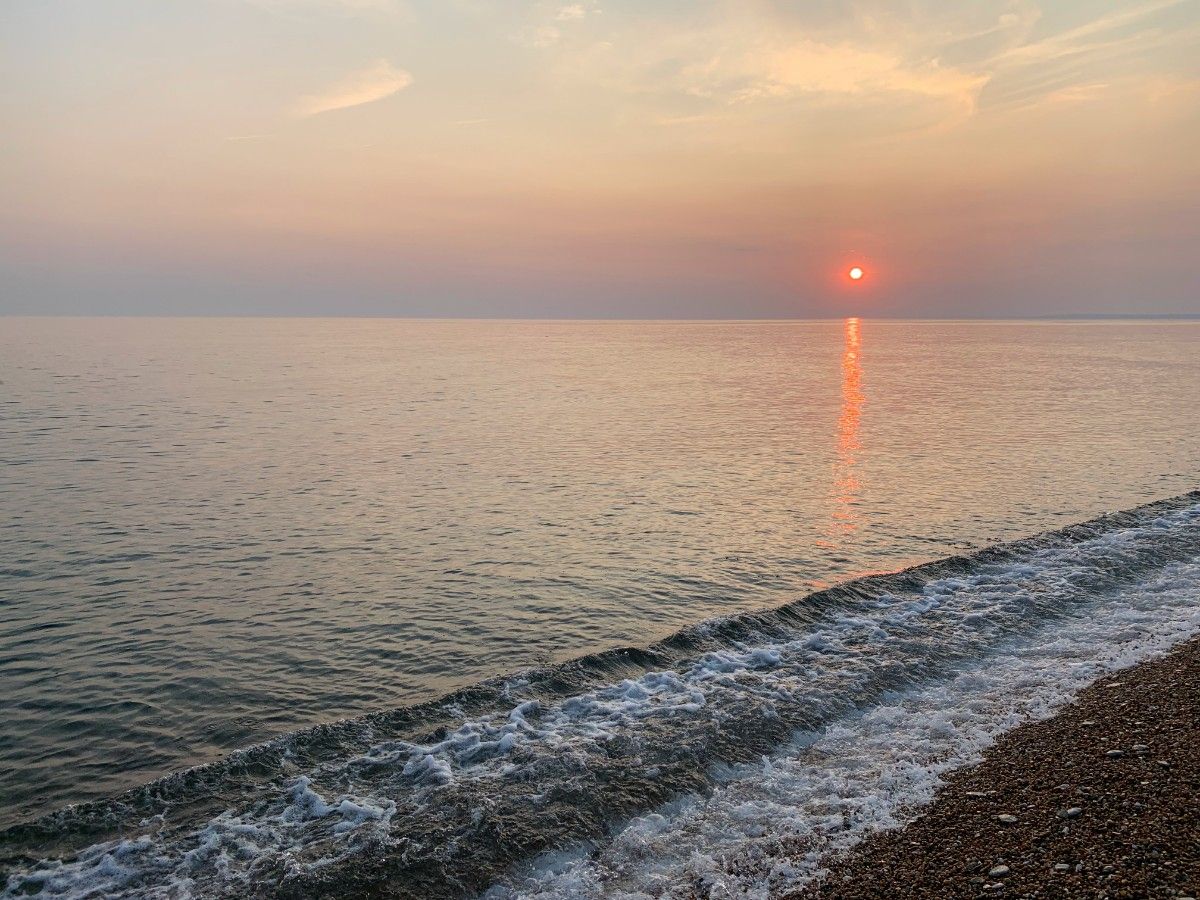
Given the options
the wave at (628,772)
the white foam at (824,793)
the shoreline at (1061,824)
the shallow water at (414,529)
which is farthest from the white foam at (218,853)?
the shoreline at (1061,824)

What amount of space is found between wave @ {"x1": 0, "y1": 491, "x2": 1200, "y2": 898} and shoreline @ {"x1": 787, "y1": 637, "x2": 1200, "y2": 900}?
611 millimetres

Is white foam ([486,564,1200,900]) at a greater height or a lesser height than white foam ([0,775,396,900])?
lesser

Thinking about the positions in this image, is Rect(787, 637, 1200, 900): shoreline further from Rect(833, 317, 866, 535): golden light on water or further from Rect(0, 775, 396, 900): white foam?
Rect(833, 317, 866, 535): golden light on water

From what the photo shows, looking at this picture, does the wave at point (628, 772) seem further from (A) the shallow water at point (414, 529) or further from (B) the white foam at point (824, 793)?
(A) the shallow water at point (414, 529)

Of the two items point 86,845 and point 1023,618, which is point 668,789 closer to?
point 86,845

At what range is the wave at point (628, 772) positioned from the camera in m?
11.5

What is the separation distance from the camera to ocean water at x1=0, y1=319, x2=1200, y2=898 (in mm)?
12359

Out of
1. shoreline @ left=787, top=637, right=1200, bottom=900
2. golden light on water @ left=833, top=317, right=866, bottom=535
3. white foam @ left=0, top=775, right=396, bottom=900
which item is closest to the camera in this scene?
shoreline @ left=787, top=637, right=1200, bottom=900

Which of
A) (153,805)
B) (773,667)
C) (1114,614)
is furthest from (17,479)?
(1114,614)

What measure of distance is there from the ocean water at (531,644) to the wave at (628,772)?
2.6 inches

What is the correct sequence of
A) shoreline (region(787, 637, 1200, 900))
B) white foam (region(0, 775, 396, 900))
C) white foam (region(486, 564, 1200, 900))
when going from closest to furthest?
shoreline (region(787, 637, 1200, 900)), white foam (region(486, 564, 1200, 900)), white foam (region(0, 775, 396, 900))

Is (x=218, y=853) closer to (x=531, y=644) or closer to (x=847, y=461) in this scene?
(x=531, y=644)

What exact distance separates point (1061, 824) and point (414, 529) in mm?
24926

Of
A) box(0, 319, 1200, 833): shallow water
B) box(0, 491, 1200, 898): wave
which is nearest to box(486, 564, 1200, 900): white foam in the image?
box(0, 491, 1200, 898): wave
